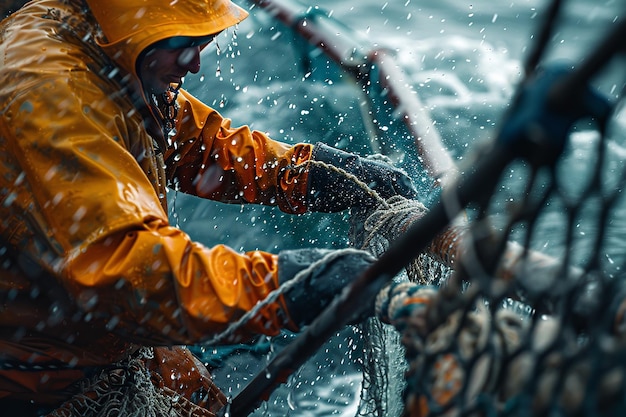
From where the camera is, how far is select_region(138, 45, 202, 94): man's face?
2480 mm

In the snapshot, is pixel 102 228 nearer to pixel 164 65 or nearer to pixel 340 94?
pixel 164 65

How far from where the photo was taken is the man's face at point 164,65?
2.48 m

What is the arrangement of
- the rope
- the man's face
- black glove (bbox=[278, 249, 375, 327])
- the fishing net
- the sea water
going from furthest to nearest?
the sea water → the rope → the man's face → black glove (bbox=[278, 249, 375, 327]) → the fishing net

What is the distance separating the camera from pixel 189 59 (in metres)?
2.55

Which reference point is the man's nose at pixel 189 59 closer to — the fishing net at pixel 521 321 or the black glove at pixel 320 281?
the black glove at pixel 320 281

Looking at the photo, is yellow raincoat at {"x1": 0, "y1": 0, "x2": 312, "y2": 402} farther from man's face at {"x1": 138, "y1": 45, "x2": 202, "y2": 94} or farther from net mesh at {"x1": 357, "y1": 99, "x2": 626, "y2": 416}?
net mesh at {"x1": 357, "y1": 99, "x2": 626, "y2": 416}

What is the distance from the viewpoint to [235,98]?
19.7 ft

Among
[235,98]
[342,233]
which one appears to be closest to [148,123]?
[342,233]

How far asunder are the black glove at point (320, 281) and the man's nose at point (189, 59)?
0.91 m

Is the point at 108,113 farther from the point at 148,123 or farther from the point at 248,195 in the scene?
the point at 248,195

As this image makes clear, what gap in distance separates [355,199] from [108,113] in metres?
1.21

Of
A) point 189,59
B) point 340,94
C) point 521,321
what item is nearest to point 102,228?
point 189,59

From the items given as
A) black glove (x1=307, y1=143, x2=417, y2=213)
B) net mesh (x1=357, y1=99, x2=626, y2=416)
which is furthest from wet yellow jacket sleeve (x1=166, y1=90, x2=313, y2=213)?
net mesh (x1=357, y1=99, x2=626, y2=416)

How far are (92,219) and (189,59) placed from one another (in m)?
0.77
